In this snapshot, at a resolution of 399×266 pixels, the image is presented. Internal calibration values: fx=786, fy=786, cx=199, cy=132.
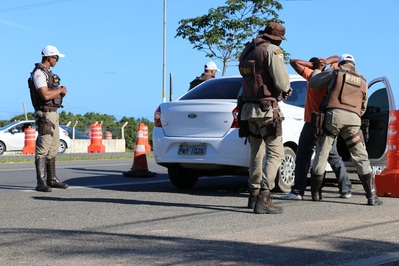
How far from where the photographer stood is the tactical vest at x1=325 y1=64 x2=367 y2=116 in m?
8.98

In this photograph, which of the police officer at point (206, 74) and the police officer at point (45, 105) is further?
the police officer at point (206, 74)

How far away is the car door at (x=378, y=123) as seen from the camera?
1058 cm

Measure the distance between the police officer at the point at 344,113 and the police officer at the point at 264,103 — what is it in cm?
85

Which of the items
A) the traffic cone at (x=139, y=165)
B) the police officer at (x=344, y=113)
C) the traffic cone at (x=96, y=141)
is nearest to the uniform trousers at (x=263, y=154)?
the police officer at (x=344, y=113)

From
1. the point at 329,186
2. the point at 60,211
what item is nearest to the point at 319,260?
the point at 60,211

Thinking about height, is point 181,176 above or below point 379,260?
above

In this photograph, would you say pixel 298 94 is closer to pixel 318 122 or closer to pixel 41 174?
pixel 318 122

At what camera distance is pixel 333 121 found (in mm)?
8984

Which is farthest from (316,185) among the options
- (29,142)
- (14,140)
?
(14,140)

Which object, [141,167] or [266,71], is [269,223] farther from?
[141,167]

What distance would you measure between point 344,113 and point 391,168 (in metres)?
1.51

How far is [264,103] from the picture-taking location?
8109 millimetres

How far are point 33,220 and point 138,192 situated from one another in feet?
9.86

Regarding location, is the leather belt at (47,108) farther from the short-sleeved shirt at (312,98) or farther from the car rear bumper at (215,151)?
the short-sleeved shirt at (312,98)
